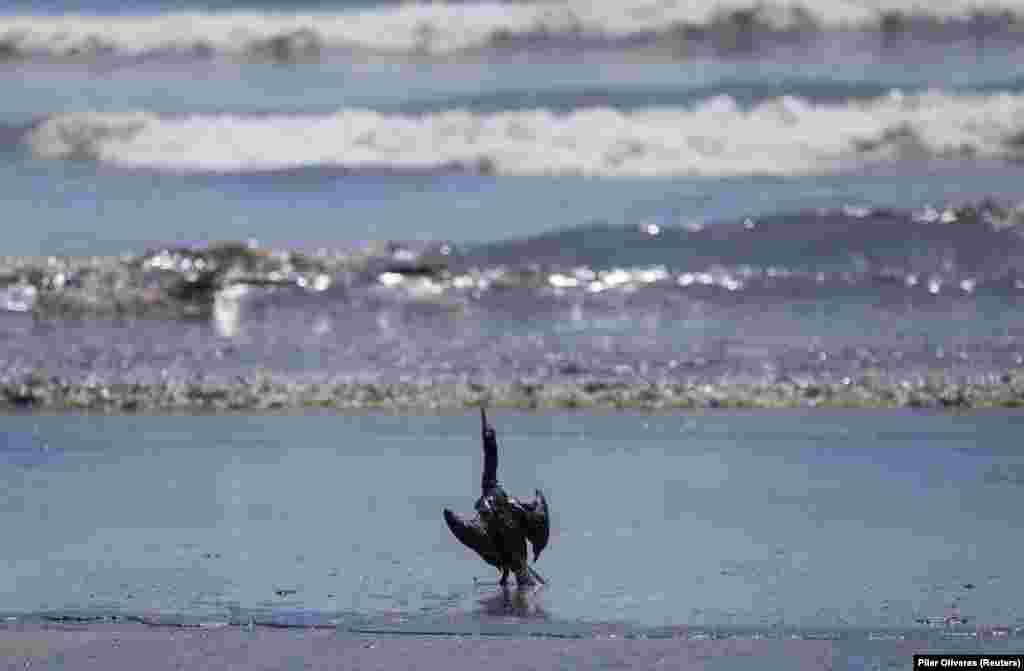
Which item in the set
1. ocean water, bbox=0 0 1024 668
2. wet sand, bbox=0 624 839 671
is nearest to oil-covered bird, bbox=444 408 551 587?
ocean water, bbox=0 0 1024 668

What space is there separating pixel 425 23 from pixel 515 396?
708 inches

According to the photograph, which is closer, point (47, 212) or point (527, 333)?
point (527, 333)

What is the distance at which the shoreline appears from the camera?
972 centimetres

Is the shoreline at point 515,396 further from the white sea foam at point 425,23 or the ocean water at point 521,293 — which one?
the white sea foam at point 425,23

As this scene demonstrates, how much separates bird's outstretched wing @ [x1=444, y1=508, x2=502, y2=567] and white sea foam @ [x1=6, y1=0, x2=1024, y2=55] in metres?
21.1

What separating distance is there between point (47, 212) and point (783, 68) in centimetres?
999

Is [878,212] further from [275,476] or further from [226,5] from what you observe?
[226,5]

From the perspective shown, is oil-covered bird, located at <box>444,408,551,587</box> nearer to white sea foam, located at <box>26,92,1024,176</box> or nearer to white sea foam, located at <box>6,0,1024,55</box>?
white sea foam, located at <box>26,92,1024,176</box>

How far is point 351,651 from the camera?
583 cm

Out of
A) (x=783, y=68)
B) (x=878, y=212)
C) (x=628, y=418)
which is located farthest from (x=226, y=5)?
(x=628, y=418)

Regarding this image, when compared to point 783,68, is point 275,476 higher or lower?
lower

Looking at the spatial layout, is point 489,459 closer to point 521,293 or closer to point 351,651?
point 351,651

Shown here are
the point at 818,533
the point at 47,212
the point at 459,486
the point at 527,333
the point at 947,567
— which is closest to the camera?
the point at 947,567

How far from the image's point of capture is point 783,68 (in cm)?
2428
